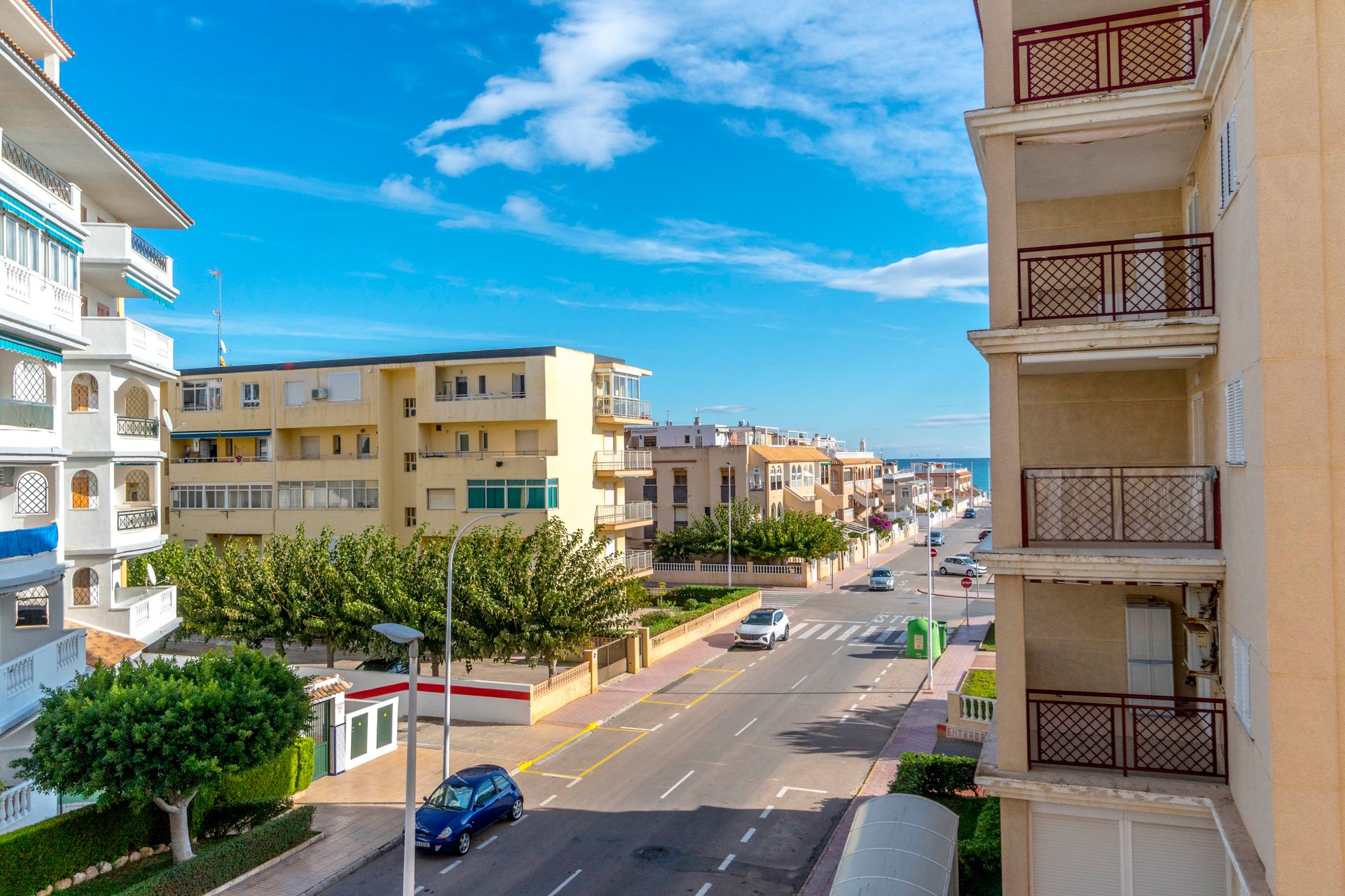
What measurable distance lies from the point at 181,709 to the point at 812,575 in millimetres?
47451

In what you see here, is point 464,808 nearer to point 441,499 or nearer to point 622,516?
point 441,499

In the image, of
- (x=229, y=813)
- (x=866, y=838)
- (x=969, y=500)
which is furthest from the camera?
(x=969, y=500)

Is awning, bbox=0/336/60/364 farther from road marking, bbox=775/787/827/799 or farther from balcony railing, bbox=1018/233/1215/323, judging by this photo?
road marking, bbox=775/787/827/799

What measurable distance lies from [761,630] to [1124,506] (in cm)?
2887

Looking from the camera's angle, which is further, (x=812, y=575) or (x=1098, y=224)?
(x=812, y=575)

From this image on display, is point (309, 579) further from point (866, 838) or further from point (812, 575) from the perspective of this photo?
point (812, 575)

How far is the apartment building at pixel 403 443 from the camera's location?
40031 mm

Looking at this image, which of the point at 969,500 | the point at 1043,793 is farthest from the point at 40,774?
the point at 969,500

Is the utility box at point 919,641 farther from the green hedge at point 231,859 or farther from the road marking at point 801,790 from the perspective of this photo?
the green hedge at point 231,859

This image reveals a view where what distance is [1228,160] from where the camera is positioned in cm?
951

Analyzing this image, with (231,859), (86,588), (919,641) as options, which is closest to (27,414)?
(86,588)

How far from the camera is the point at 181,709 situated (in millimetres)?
15742

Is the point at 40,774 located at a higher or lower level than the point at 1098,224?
lower

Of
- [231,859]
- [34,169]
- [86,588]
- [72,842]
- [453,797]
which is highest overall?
[34,169]
